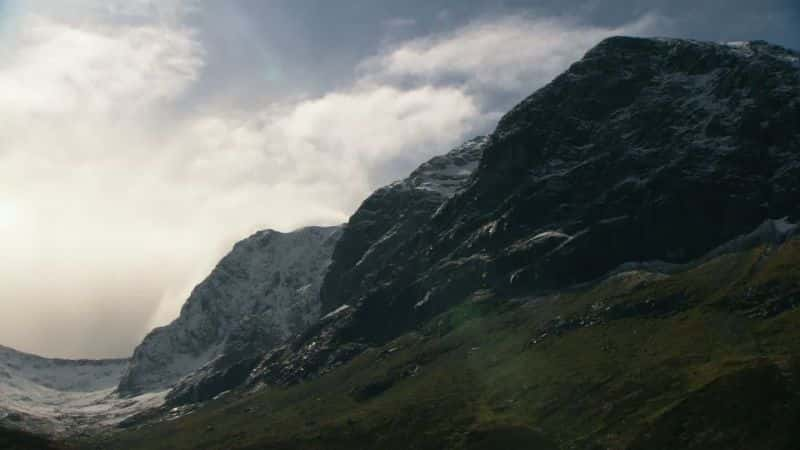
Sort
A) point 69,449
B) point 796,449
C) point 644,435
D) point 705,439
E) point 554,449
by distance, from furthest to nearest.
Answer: point 554,449 → point 644,435 → point 705,439 → point 796,449 → point 69,449

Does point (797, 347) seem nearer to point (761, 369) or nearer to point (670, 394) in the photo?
point (761, 369)

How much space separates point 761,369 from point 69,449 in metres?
149

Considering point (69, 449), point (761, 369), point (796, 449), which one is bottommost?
point (796, 449)

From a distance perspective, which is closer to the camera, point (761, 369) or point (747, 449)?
point (747, 449)

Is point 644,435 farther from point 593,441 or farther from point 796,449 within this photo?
point 796,449

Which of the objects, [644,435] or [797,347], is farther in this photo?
[797,347]

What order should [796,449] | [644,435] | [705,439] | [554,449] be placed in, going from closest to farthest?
[796,449], [705,439], [644,435], [554,449]

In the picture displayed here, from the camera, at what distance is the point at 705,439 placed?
170750 mm

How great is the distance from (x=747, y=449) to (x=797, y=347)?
168 ft

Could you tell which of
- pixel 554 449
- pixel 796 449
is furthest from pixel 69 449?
pixel 796 449

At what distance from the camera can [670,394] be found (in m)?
199

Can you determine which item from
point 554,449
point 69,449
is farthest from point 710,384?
point 69,449

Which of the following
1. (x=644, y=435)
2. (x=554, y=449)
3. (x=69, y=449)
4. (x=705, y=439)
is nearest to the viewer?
(x=69, y=449)

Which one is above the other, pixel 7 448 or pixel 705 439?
pixel 7 448
